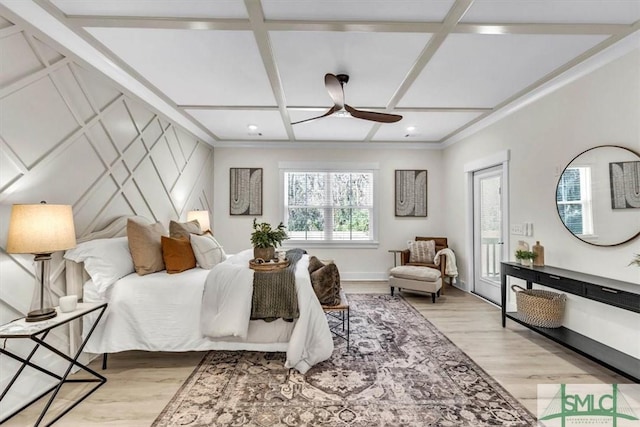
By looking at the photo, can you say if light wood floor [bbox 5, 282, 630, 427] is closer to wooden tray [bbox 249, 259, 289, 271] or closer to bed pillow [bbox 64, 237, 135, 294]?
bed pillow [bbox 64, 237, 135, 294]

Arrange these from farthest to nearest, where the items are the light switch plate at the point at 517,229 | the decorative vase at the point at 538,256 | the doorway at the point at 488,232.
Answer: the doorway at the point at 488,232, the light switch plate at the point at 517,229, the decorative vase at the point at 538,256

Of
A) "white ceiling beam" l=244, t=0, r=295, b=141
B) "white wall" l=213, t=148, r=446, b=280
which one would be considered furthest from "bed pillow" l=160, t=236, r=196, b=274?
"white wall" l=213, t=148, r=446, b=280

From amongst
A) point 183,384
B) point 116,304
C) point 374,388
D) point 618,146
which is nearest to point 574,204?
point 618,146

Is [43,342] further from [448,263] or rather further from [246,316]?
[448,263]

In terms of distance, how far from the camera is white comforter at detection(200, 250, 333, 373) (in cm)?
234

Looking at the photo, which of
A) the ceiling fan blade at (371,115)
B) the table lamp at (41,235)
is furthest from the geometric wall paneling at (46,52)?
the ceiling fan blade at (371,115)

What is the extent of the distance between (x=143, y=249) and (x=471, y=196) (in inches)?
178

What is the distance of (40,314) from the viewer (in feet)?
5.95

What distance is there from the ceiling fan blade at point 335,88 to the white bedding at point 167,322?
167 centimetres

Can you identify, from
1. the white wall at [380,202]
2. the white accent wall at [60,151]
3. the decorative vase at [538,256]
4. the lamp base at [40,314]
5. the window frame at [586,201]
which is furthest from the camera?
the white wall at [380,202]

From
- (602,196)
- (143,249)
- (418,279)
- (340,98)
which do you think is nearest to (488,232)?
(418,279)

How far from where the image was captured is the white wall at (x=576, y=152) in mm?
2332

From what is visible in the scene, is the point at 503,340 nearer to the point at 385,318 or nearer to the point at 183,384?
the point at 385,318

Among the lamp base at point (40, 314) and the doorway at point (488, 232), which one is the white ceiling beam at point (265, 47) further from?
the doorway at point (488, 232)
